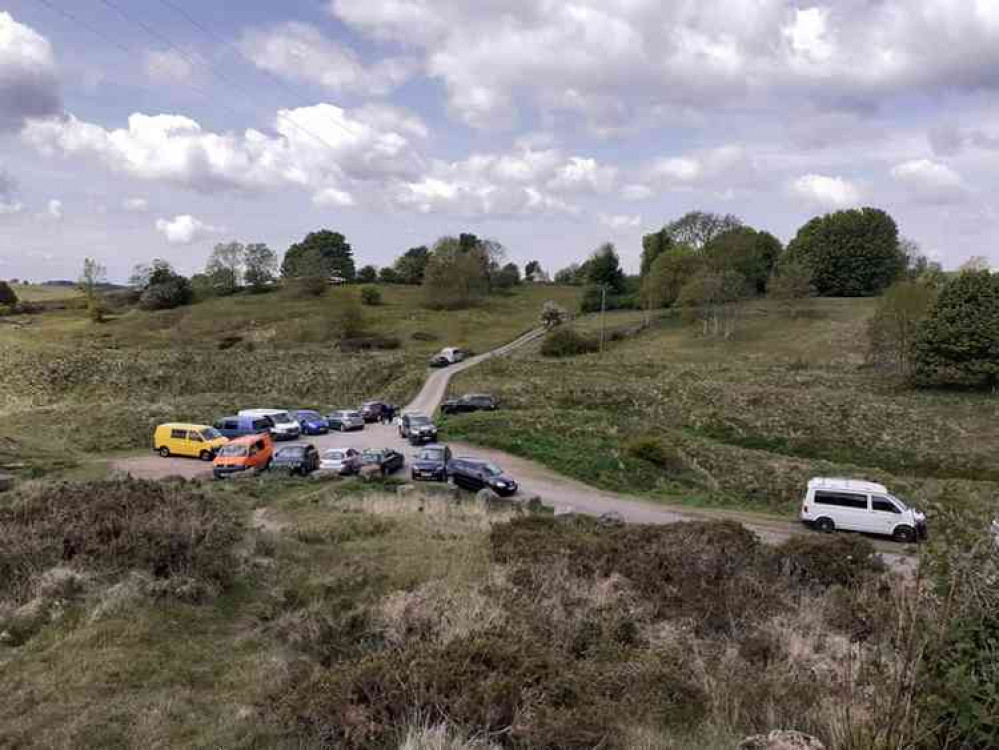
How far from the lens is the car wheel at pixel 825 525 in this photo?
77.2 ft

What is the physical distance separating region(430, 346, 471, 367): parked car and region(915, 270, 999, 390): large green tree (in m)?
41.3

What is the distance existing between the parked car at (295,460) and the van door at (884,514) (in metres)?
22.8

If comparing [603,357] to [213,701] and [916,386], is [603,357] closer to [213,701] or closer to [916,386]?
[916,386]

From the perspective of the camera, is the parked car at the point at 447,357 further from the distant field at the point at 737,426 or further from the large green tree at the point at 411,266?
the large green tree at the point at 411,266

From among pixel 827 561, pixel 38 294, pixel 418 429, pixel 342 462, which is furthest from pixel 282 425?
pixel 38 294

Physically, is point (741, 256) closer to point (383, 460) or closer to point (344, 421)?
point (344, 421)

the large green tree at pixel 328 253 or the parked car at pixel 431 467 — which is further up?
the large green tree at pixel 328 253

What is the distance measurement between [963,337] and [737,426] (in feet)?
71.0

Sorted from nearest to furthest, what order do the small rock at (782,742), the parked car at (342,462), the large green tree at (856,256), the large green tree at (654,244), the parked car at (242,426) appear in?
the small rock at (782,742) < the parked car at (342,462) < the parked car at (242,426) < the large green tree at (856,256) < the large green tree at (654,244)

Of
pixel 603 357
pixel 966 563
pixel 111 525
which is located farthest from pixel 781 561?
pixel 603 357

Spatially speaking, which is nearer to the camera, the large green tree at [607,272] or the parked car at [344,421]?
the parked car at [344,421]

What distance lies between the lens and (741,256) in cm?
9250

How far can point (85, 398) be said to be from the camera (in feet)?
175

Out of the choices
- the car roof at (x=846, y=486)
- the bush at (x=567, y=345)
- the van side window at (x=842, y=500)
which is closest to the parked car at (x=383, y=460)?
the car roof at (x=846, y=486)
